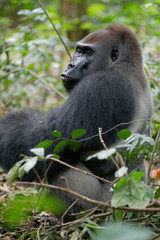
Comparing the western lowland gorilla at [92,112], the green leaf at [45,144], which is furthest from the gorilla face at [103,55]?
the green leaf at [45,144]

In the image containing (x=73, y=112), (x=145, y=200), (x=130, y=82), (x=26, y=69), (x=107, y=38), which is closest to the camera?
(x=145, y=200)

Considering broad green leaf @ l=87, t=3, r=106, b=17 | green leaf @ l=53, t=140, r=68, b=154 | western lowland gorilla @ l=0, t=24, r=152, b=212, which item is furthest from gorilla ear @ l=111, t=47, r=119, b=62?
broad green leaf @ l=87, t=3, r=106, b=17

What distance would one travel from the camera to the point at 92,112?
2.80 meters

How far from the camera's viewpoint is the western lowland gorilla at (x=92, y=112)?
2812 mm

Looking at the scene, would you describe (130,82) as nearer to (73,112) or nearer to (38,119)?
(73,112)

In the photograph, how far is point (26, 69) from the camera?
17.0 ft

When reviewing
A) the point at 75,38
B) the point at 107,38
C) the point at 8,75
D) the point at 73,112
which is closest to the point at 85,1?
the point at 75,38

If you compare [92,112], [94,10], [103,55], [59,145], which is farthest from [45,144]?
[94,10]

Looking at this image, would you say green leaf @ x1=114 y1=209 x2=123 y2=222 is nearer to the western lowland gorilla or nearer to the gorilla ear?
the western lowland gorilla

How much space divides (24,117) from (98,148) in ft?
3.03

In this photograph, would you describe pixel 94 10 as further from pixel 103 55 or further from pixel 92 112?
pixel 92 112

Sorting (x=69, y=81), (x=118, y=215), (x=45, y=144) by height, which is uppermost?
(x=69, y=81)

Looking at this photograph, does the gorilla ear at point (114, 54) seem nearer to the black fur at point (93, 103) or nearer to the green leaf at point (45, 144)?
the black fur at point (93, 103)

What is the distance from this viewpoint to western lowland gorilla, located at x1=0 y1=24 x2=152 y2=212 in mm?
2812
